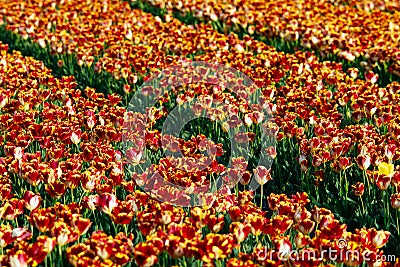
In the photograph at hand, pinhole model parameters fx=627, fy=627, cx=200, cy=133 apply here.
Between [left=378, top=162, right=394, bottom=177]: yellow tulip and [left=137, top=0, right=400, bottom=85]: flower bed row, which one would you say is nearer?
[left=378, top=162, right=394, bottom=177]: yellow tulip

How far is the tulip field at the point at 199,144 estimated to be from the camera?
2953 millimetres

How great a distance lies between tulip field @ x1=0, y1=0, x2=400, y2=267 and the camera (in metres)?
2.95

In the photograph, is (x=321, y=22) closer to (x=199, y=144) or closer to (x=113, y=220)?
(x=199, y=144)

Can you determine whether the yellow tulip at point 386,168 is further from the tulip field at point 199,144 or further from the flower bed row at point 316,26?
the flower bed row at point 316,26

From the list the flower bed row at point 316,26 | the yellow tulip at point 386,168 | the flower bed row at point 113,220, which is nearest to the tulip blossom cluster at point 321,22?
the flower bed row at point 316,26

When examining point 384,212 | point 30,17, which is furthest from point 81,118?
point 30,17

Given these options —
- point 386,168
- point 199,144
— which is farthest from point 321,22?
point 386,168

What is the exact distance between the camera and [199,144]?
423 centimetres

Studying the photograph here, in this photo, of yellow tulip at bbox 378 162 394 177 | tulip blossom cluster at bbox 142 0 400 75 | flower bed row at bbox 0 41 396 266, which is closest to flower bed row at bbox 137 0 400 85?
tulip blossom cluster at bbox 142 0 400 75

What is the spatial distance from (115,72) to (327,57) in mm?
2628

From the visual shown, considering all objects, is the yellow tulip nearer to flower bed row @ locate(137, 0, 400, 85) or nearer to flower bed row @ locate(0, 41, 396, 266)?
flower bed row @ locate(0, 41, 396, 266)

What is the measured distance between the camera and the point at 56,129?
4.40m

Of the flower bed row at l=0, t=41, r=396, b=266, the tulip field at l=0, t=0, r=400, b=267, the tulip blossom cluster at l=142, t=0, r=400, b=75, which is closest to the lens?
the flower bed row at l=0, t=41, r=396, b=266

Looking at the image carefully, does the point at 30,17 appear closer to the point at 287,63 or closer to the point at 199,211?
the point at 287,63
